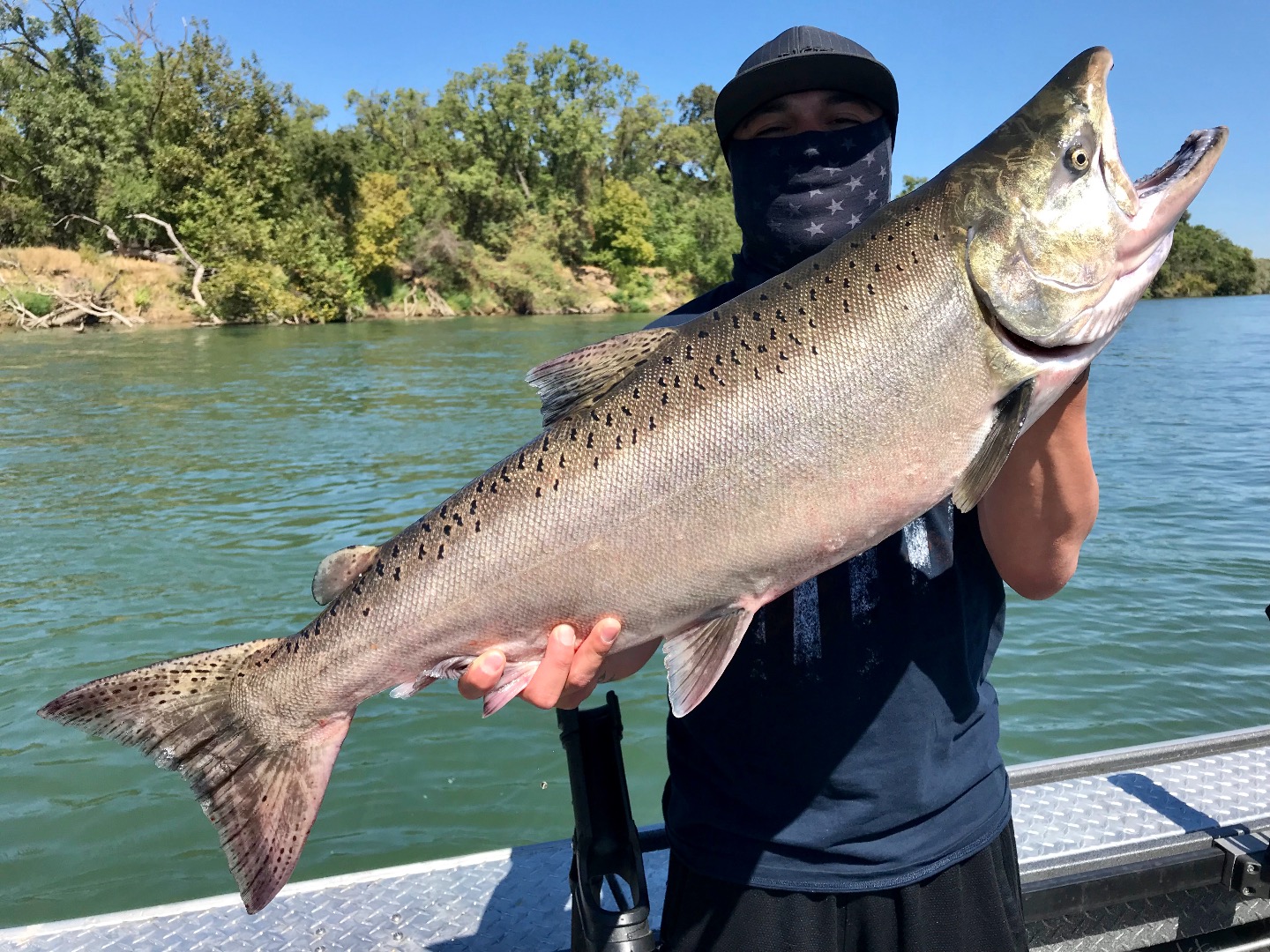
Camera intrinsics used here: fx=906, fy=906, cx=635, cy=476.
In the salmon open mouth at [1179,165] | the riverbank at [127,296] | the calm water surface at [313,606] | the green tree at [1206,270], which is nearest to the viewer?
the salmon open mouth at [1179,165]

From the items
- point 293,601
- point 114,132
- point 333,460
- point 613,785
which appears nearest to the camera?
point 613,785

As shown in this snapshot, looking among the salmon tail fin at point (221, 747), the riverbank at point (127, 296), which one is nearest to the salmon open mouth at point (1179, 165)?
the salmon tail fin at point (221, 747)

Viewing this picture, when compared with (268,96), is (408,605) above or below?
below

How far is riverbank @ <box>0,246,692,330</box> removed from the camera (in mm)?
35406

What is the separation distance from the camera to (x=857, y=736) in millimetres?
1888

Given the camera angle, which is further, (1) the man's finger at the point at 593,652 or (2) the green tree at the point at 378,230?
(2) the green tree at the point at 378,230

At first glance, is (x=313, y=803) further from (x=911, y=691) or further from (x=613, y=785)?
(x=911, y=691)

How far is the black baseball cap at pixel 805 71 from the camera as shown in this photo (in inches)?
90.2

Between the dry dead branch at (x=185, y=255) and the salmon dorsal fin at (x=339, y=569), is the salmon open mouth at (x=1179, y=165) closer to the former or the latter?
the salmon dorsal fin at (x=339, y=569)

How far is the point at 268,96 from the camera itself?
4356cm

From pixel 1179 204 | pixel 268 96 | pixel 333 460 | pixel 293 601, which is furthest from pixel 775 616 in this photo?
pixel 268 96

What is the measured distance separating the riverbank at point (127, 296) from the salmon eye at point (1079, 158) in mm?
40428

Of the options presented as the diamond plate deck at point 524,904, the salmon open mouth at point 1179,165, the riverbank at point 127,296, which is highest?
the riverbank at point 127,296

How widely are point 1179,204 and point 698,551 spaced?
3.75 feet
